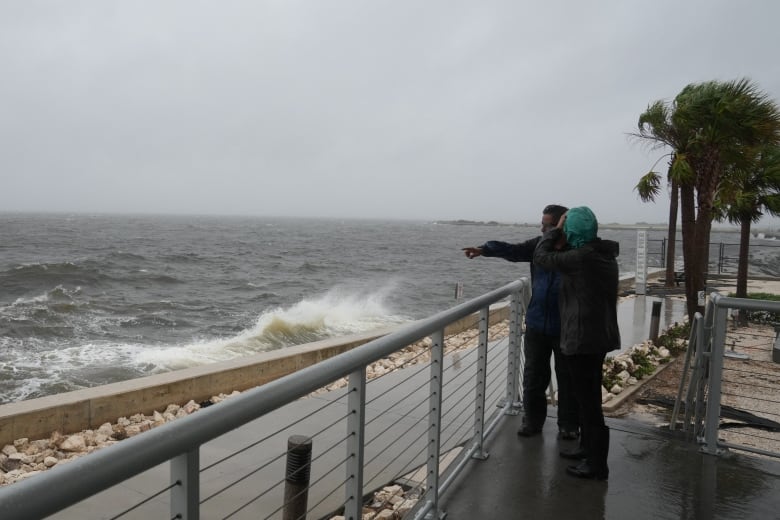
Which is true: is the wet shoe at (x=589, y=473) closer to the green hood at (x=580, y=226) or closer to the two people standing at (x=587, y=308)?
the two people standing at (x=587, y=308)

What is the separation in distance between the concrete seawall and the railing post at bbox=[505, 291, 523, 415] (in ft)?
7.44

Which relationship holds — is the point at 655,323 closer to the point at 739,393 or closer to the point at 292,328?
the point at 739,393

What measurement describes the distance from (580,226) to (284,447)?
13.6 feet

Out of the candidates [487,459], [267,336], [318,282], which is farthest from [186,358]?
[318,282]

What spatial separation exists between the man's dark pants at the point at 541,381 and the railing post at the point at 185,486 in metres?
3.20

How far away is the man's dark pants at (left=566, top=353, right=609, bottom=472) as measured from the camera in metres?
3.64

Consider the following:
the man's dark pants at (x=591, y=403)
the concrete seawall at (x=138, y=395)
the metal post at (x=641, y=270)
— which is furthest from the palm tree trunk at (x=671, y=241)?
the man's dark pants at (x=591, y=403)

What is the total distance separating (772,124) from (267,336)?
1244 cm

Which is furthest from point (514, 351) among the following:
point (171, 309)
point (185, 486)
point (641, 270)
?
point (171, 309)

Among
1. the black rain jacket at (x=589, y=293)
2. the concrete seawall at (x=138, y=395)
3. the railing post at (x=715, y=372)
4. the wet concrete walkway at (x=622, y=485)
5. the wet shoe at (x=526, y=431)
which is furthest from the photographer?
the concrete seawall at (x=138, y=395)

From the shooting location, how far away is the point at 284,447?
245 inches

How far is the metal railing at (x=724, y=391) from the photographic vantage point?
4062 mm

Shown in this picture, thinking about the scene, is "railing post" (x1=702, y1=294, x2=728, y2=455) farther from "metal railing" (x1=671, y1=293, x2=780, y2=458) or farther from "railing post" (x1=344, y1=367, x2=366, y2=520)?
"railing post" (x1=344, y1=367, x2=366, y2=520)

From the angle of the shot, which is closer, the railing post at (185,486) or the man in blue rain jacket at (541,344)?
the railing post at (185,486)
